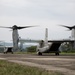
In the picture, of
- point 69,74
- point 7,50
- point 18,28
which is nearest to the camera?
point 69,74

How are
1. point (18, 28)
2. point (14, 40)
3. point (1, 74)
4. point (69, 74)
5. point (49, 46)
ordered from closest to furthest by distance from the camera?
point (1, 74) → point (69, 74) → point (49, 46) → point (14, 40) → point (18, 28)

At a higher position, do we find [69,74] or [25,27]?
[25,27]

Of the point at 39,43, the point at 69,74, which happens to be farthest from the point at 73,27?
the point at 69,74

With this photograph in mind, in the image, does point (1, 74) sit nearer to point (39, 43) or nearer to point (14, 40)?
point (39, 43)

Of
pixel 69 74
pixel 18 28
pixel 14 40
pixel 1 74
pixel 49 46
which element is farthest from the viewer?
pixel 18 28

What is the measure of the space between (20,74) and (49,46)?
1766 inches

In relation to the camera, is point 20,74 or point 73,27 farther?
point 73,27

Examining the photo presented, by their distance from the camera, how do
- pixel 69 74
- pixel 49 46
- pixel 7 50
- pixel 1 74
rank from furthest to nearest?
pixel 7 50, pixel 49 46, pixel 69 74, pixel 1 74

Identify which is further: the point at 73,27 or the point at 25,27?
the point at 25,27

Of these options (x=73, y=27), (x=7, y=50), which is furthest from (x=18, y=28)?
(x=73, y=27)

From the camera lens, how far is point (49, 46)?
60531 millimetres

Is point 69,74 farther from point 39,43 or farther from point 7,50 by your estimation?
point 7,50

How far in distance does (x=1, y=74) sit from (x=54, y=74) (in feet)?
9.35

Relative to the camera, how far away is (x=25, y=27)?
80125 millimetres
